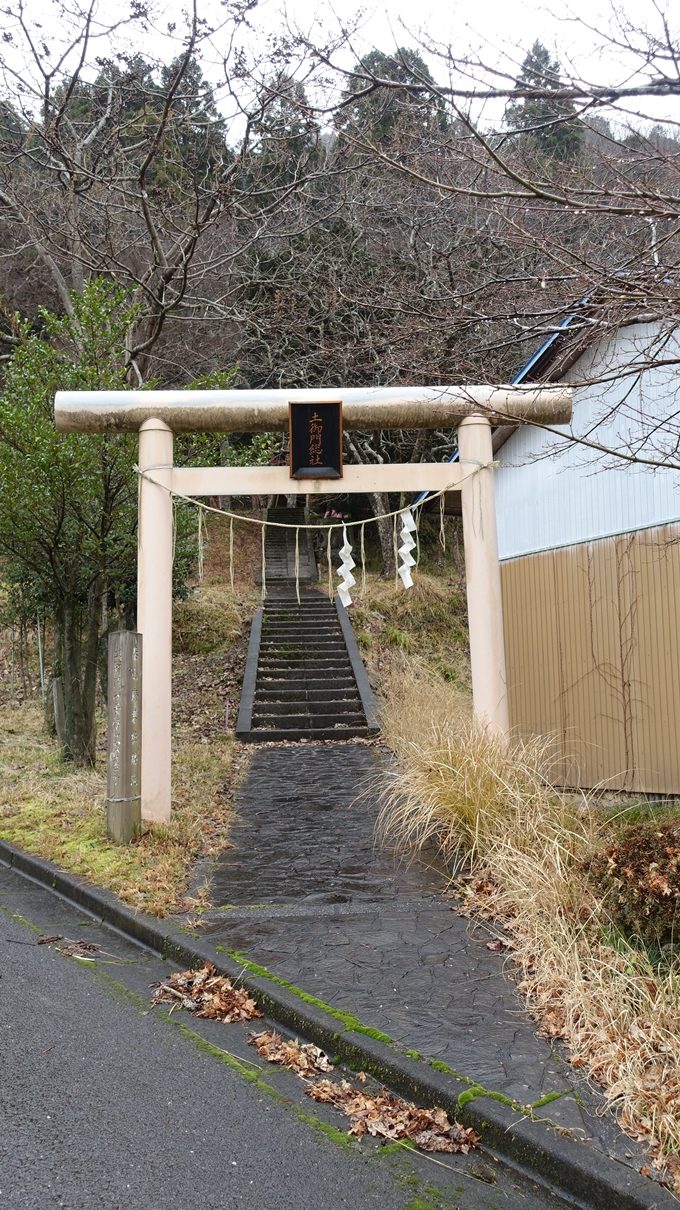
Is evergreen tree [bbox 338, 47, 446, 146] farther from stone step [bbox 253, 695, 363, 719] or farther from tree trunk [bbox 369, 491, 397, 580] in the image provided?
tree trunk [bbox 369, 491, 397, 580]

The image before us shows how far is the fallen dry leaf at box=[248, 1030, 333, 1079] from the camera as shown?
12.0ft

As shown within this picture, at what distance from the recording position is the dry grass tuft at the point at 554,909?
3.22m

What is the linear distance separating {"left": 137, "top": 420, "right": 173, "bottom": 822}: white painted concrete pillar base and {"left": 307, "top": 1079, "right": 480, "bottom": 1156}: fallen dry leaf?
3.97 m

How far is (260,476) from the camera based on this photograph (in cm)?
752

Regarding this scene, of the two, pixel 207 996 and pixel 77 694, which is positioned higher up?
pixel 77 694

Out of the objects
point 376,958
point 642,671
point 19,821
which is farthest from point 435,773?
point 19,821

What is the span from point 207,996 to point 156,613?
3.64 meters

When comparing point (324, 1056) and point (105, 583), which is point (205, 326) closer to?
point (105, 583)

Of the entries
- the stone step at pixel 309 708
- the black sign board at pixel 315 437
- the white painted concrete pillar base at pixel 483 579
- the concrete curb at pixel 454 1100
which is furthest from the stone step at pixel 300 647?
the concrete curb at pixel 454 1100

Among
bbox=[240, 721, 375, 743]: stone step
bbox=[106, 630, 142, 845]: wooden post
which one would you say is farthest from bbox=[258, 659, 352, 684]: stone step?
bbox=[106, 630, 142, 845]: wooden post

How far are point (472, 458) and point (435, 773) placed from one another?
9.42 ft

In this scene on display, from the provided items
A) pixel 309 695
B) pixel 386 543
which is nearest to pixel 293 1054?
pixel 309 695

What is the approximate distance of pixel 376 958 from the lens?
464 centimetres

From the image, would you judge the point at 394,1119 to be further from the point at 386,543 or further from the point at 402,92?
the point at 386,543
